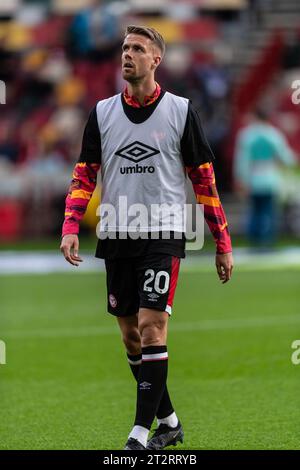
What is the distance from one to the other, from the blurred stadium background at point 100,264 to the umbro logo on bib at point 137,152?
1642 millimetres

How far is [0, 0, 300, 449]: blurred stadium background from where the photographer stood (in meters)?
8.51

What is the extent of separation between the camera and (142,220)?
281 inches

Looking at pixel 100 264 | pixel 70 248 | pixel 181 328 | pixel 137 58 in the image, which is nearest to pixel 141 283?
pixel 70 248

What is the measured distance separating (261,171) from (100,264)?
3.83 meters

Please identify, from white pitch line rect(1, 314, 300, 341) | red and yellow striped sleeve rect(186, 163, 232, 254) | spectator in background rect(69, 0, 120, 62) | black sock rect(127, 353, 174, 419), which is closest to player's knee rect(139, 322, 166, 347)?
black sock rect(127, 353, 174, 419)

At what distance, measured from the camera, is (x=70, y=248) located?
7.10 meters

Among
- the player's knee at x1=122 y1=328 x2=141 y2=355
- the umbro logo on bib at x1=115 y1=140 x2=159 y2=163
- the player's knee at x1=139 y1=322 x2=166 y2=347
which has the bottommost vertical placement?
the player's knee at x1=122 y1=328 x2=141 y2=355

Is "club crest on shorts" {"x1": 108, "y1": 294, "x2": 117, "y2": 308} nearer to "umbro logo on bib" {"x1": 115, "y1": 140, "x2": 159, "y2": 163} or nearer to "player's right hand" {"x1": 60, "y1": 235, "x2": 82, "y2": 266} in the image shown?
"player's right hand" {"x1": 60, "y1": 235, "x2": 82, "y2": 266}

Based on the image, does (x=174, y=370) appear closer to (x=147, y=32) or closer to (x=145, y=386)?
(x=145, y=386)

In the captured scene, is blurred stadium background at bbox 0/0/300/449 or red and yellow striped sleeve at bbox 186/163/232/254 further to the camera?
blurred stadium background at bbox 0/0/300/449

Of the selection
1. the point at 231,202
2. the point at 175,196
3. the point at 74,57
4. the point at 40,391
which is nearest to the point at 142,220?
the point at 175,196

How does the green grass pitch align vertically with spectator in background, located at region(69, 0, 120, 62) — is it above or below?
below

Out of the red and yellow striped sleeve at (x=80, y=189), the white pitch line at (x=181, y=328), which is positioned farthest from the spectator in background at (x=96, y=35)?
the red and yellow striped sleeve at (x=80, y=189)

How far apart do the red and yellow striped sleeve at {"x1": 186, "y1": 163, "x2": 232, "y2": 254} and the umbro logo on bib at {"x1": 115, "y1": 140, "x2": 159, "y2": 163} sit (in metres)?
0.26
